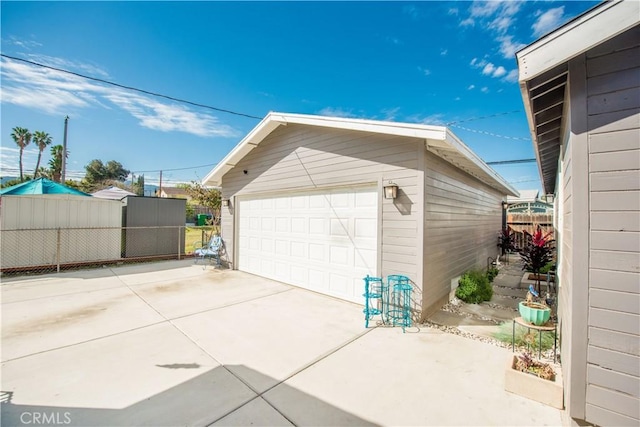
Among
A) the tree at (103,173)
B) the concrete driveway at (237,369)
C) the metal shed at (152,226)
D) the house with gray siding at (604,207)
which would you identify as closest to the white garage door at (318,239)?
the concrete driveway at (237,369)

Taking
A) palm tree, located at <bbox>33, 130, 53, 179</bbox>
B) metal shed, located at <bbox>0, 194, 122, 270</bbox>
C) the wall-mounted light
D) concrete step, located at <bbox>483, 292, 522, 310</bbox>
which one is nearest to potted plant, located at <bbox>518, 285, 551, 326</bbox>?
the wall-mounted light

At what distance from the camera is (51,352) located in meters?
3.09

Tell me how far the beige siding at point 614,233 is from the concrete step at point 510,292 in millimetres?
4654

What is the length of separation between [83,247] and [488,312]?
35.3 feet

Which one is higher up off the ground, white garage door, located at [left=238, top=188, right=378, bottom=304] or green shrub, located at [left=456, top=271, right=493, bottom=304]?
white garage door, located at [left=238, top=188, right=378, bottom=304]

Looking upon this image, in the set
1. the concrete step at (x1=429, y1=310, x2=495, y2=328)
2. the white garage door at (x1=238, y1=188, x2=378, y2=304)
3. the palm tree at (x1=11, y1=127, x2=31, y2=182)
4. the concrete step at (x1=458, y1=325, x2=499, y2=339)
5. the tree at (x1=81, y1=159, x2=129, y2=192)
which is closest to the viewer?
the concrete step at (x1=458, y1=325, x2=499, y2=339)

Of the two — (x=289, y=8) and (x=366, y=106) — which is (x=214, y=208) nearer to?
(x=366, y=106)

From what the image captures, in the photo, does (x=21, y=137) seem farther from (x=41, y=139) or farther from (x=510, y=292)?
(x=510, y=292)

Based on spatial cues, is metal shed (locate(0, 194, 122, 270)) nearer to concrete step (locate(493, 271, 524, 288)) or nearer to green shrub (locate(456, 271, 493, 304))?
green shrub (locate(456, 271, 493, 304))

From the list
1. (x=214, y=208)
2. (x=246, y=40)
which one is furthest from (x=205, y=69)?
(x=214, y=208)

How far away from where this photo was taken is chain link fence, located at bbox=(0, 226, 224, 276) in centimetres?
707

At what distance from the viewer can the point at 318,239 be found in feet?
18.3

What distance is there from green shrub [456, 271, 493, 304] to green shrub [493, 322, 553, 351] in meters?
1.24

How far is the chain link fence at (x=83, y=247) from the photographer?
7070mm
